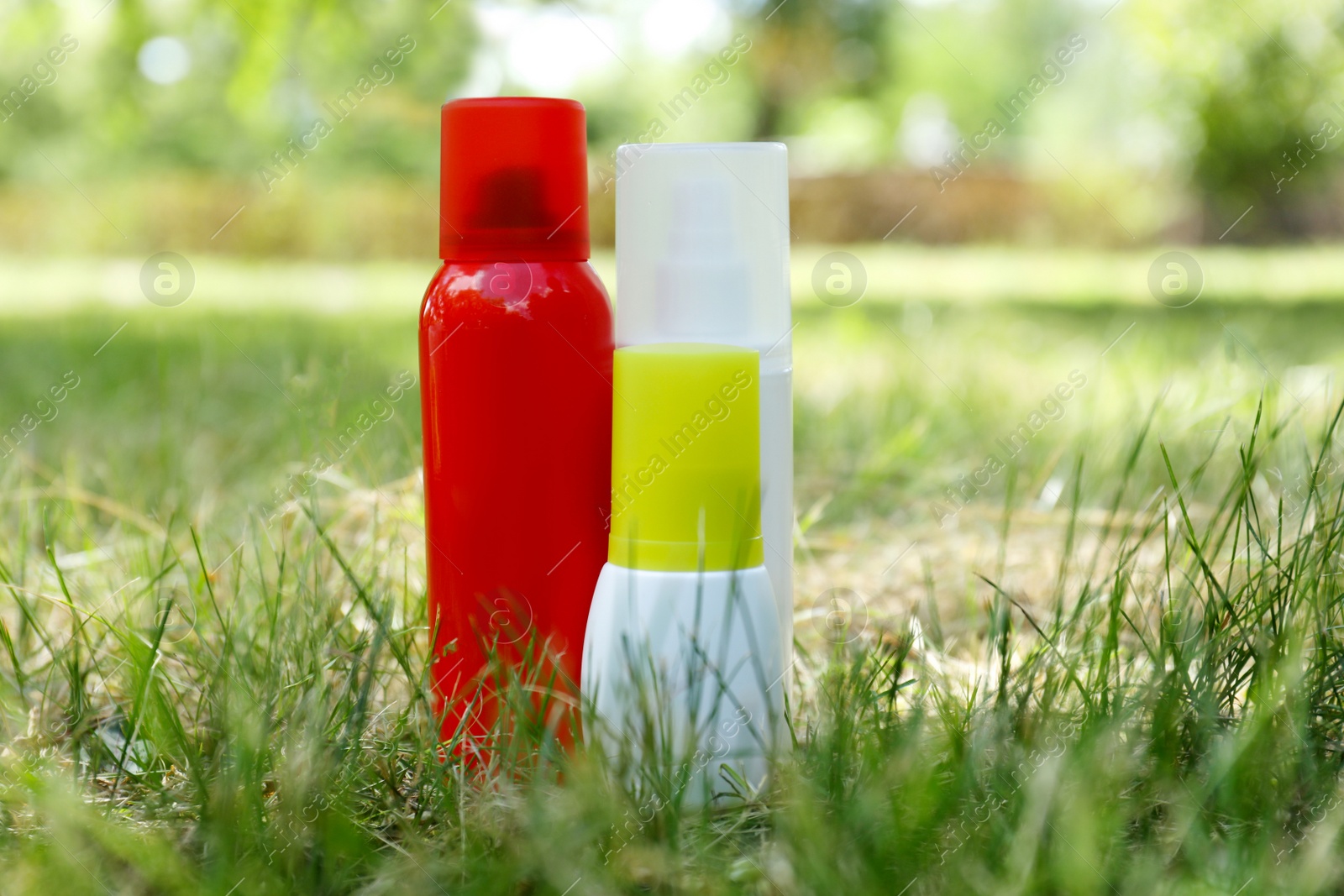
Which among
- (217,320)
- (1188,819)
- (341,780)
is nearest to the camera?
(1188,819)

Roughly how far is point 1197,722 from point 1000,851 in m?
0.24

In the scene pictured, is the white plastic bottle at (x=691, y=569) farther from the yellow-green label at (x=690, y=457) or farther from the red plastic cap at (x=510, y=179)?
the red plastic cap at (x=510, y=179)

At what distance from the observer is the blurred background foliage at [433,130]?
378cm

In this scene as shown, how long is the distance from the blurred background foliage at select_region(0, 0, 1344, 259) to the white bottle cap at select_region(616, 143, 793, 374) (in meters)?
0.74

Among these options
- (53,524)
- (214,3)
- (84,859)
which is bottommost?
(84,859)

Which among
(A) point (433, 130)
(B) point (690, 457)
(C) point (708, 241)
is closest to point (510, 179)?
(C) point (708, 241)

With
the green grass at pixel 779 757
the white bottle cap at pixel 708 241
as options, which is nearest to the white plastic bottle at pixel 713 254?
the white bottle cap at pixel 708 241

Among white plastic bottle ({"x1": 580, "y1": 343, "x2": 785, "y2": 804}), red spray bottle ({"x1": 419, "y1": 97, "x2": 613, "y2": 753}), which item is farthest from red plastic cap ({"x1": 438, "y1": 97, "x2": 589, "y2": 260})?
white plastic bottle ({"x1": 580, "y1": 343, "x2": 785, "y2": 804})

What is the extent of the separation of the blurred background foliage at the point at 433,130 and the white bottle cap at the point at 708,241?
74 cm

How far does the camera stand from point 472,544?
39.5 inches

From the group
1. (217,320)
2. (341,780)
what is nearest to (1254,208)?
(217,320)

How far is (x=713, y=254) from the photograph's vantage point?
99 cm

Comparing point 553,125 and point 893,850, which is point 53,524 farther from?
point 893,850

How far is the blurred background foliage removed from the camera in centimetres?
378
